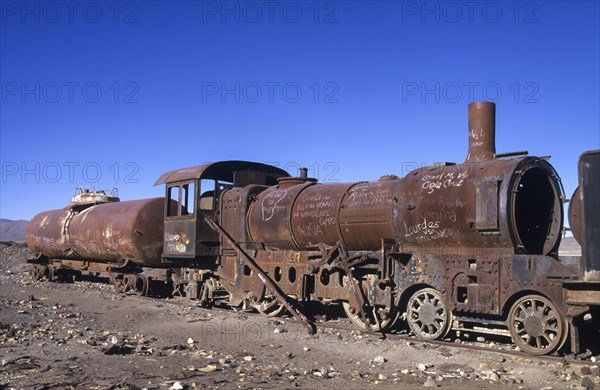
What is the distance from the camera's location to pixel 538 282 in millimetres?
8180

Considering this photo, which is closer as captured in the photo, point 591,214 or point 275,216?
point 591,214

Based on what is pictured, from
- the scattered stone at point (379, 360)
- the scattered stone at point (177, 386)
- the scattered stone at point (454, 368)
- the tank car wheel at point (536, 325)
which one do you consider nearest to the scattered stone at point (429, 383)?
the scattered stone at point (454, 368)

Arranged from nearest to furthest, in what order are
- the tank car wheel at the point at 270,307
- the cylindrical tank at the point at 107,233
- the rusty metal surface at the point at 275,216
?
the rusty metal surface at the point at 275,216
the tank car wheel at the point at 270,307
the cylindrical tank at the point at 107,233

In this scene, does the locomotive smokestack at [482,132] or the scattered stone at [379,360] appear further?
the locomotive smokestack at [482,132]

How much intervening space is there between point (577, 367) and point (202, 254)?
954 centimetres

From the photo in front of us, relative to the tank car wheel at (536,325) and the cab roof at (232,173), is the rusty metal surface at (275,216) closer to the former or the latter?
the cab roof at (232,173)

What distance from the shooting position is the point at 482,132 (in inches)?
387

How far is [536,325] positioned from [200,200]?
9249 mm

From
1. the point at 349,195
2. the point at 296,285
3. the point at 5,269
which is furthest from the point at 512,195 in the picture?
the point at 5,269

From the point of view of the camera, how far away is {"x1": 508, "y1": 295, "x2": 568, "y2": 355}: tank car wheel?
8023 mm

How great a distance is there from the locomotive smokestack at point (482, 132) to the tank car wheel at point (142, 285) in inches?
439

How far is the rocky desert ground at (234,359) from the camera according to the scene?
693cm

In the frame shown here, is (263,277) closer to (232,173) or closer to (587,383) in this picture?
(232,173)

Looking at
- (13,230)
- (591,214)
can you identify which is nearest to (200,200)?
(591,214)
